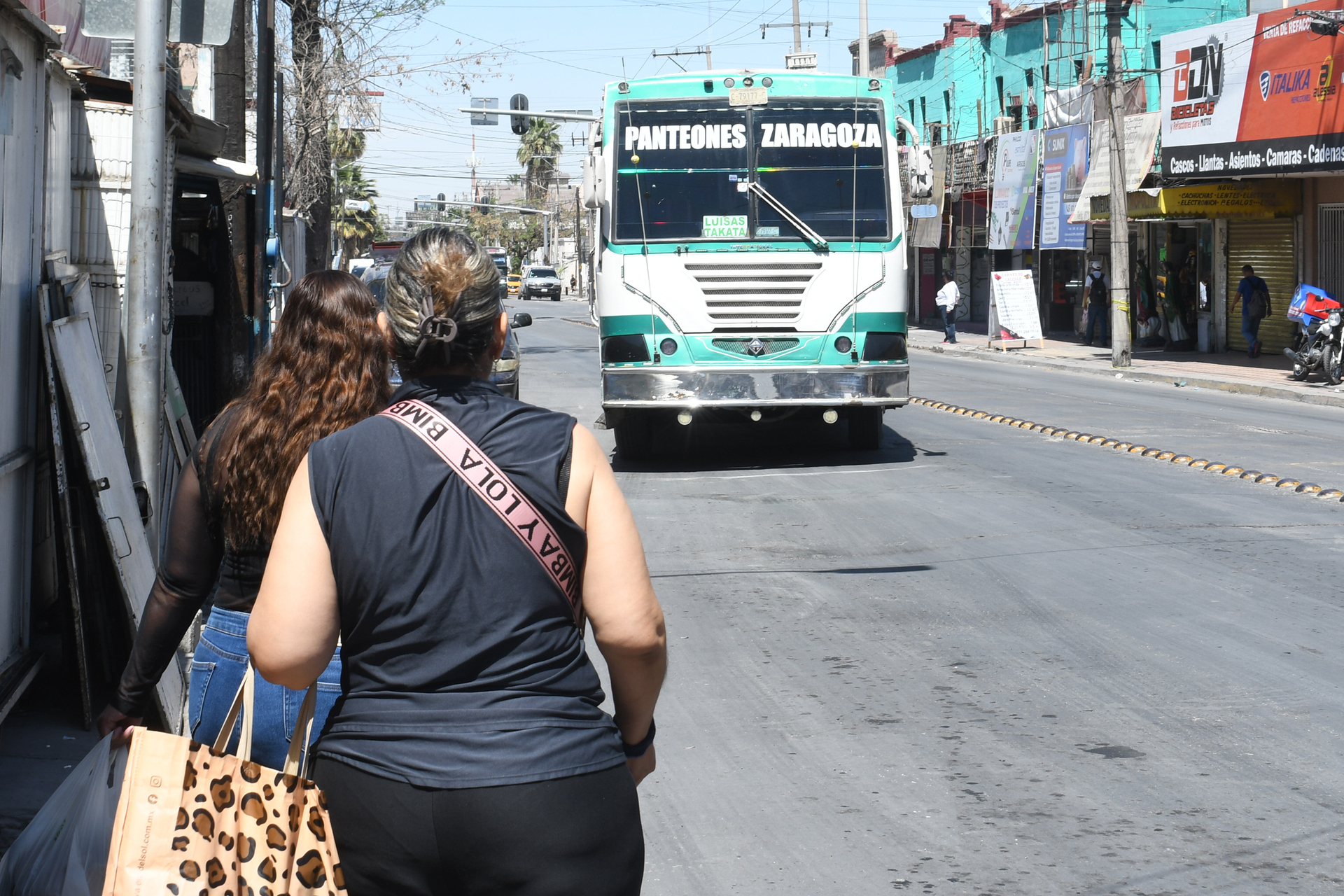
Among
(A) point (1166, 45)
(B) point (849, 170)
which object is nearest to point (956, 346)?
(A) point (1166, 45)

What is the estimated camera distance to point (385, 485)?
7.35 feet

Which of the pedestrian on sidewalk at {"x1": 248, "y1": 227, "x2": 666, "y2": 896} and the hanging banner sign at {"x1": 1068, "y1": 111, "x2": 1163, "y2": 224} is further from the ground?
the hanging banner sign at {"x1": 1068, "y1": 111, "x2": 1163, "y2": 224}

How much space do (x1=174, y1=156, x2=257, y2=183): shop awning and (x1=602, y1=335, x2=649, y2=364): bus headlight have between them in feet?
10.7

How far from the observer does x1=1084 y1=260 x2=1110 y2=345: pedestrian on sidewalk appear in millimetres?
32562

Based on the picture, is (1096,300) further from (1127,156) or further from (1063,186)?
(1127,156)

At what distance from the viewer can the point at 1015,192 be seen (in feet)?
121

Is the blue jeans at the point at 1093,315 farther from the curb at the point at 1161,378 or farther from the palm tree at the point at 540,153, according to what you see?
the palm tree at the point at 540,153

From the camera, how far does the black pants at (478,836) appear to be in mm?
2170

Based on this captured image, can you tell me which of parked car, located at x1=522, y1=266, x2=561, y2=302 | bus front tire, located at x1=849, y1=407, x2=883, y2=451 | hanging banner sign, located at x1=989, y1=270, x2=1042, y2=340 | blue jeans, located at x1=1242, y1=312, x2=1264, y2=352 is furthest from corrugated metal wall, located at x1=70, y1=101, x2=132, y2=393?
parked car, located at x1=522, y1=266, x2=561, y2=302

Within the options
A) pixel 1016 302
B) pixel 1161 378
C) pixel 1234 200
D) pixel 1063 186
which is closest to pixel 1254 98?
pixel 1234 200

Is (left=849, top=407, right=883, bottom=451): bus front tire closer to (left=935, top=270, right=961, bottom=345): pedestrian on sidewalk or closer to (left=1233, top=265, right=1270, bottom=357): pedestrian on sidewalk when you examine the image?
(left=1233, top=265, right=1270, bottom=357): pedestrian on sidewalk

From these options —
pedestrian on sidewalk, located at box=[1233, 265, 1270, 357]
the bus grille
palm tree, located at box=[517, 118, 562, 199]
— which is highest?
palm tree, located at box=[517, 118, 562, 199]

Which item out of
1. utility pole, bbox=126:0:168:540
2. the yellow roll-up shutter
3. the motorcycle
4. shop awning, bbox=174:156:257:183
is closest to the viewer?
utility pole, bbox=126:0:168:540

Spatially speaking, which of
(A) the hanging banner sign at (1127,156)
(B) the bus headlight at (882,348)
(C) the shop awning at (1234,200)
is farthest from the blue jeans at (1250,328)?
(B) the bus headlight at (882,348)
